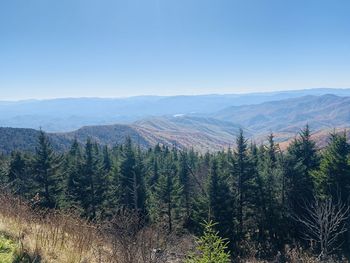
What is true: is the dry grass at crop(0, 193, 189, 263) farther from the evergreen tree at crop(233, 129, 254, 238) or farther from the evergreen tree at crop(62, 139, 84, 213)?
the evergreen tree at crop(62, 139, 84, 213)

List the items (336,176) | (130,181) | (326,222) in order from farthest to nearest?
(130,181)
(336,176)
(326,222)

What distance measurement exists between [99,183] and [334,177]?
21.8 m

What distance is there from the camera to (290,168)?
30438 millimetres

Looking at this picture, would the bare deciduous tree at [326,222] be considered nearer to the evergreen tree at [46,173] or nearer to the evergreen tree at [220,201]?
the evergreen tree at [220,201]

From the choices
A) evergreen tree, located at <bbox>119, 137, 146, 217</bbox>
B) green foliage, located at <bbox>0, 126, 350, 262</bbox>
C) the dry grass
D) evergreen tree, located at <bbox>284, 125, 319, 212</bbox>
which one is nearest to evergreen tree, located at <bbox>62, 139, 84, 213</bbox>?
green foliage, located at <bbox>0, 126, 350, 262</bbox>

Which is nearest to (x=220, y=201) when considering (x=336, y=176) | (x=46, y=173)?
(x=336, y=176)

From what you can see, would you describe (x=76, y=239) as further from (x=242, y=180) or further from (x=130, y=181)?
(x=130, y=181)

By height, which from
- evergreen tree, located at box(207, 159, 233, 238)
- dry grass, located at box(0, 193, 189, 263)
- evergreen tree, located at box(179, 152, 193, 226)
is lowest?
evergreen tree, located at box(179, 152, 193, 226)

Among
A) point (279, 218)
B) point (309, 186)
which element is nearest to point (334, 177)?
point (309, 186)

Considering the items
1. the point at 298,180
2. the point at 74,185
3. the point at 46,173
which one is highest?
the point at 46,173

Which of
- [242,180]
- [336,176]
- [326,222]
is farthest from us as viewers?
[242,180]

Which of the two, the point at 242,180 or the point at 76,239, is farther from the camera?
the point at 242,180

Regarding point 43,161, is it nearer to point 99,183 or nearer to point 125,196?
point 99,183

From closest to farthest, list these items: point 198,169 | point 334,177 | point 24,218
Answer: point 24,218 → point 334,177 → point 198,169
